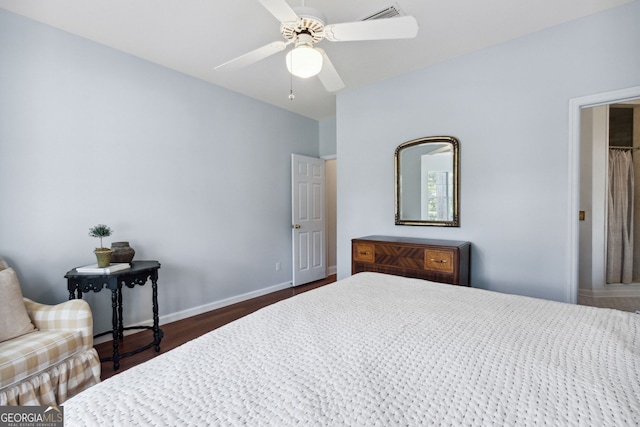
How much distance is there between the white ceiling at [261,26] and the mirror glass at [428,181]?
2.73 feet

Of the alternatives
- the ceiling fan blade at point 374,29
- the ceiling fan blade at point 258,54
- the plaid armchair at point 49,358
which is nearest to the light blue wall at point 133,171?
the plaid armchair at point 49,358

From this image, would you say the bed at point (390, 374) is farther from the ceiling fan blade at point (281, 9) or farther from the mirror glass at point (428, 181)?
the mirror glass at point (428, 181)

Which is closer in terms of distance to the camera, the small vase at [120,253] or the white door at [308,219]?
the small vase at [120,253]

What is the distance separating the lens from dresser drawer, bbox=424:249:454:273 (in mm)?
2443

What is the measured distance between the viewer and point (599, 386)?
75cm

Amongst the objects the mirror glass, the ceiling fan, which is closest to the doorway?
the mirror glass

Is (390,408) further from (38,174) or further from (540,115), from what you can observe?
(38,174)

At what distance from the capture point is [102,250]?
7.38ft

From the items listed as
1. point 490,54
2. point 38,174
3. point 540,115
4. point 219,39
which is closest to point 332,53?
point 219,39

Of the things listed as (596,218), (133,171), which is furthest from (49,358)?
(596,218)

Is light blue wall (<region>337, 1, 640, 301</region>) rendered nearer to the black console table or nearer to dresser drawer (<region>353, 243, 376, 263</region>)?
dresser drawer (<region>353, 243, 376, 263</region>)

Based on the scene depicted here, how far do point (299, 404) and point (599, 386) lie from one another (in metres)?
0.77

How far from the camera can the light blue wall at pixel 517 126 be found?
2186 mm

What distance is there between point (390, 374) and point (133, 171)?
2.86 meters
